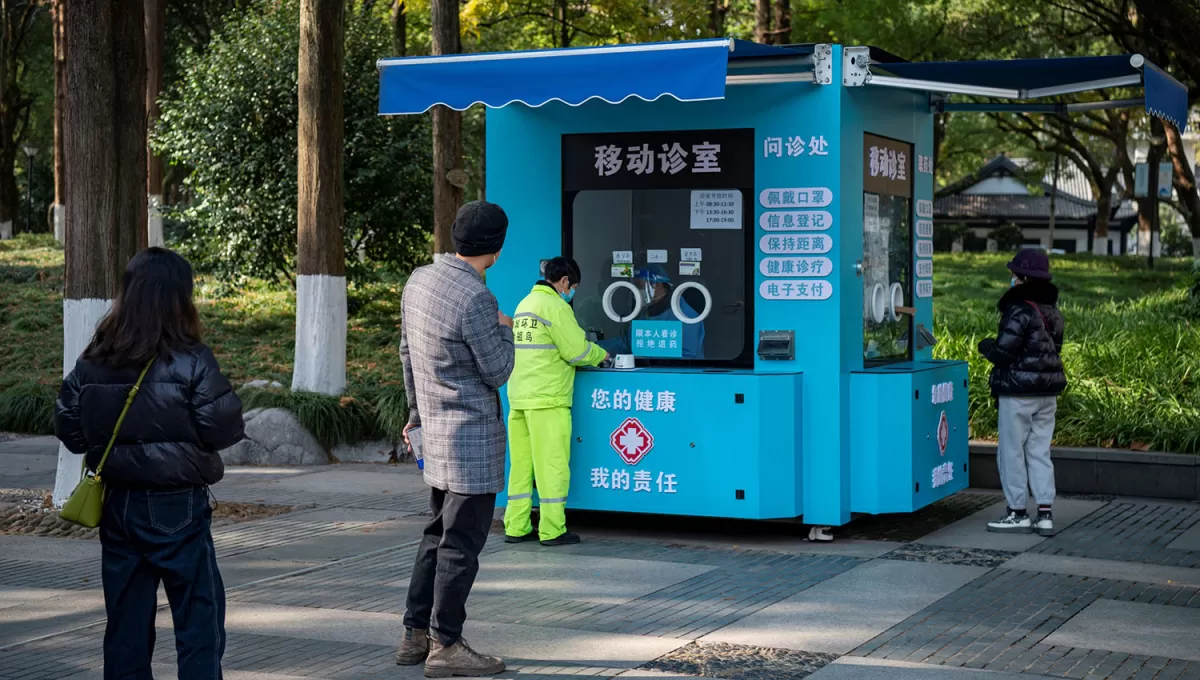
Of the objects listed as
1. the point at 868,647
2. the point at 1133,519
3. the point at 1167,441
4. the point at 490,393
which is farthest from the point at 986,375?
the point at 490,393

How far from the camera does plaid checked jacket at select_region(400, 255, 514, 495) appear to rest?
5.88 m

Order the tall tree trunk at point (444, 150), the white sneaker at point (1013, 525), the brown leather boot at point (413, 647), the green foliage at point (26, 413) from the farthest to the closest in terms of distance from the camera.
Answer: the tall tree trunk at point (444, 150) → the green foliage at point (26, 413) → the white sneaker at point (1013, 525) → the brown leather boot at point (413, 647)

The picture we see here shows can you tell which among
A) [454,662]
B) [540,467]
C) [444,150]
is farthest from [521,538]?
[444,150]

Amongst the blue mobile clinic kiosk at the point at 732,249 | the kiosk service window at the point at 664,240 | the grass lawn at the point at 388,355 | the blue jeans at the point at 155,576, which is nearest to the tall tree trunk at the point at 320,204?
the grass lawn at the point at 388,355

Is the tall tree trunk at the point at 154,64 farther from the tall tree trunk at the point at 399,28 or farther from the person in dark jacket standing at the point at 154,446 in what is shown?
the person in dark jacket standing at the point at 154,446

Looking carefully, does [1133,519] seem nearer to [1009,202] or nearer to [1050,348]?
[1050,348]

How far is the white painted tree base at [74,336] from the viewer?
999cm

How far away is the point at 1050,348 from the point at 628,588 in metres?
3.53

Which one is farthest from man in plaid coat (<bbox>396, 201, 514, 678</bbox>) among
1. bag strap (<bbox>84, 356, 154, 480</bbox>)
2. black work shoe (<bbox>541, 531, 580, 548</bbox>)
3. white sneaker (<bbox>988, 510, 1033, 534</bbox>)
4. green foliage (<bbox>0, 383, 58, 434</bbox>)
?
green foliage (<bbox>0, 383, 58, 434</bbox>)

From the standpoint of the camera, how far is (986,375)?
42.9ft

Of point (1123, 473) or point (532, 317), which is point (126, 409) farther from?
point (1123, 473)

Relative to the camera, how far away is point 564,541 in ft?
30.2

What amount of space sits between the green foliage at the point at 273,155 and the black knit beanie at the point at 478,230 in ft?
41.7

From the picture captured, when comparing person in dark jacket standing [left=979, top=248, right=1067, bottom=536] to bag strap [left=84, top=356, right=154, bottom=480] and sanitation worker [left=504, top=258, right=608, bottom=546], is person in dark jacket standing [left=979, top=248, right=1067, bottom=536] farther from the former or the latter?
bag strap [left=84, top=356, right=154, bottom=480]
